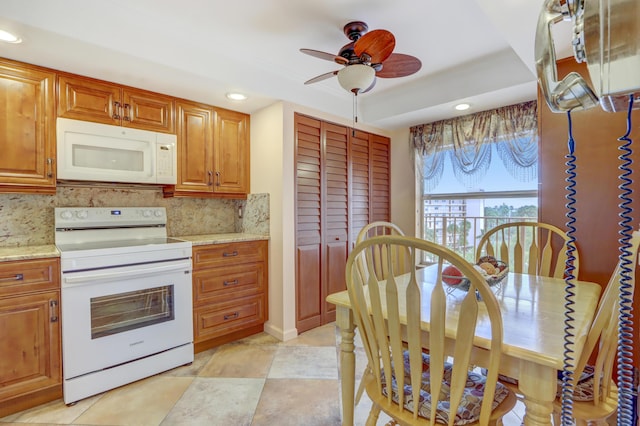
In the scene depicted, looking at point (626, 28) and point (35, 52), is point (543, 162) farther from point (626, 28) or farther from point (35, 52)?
point (35, 52)

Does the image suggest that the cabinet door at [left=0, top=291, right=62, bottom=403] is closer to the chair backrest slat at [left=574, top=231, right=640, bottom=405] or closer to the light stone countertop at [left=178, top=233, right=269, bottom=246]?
the light stone countertop at [left=178, top=233, right=269, bottom=246]

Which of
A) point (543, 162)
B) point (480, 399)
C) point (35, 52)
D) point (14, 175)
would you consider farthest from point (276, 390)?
point (35, 52)

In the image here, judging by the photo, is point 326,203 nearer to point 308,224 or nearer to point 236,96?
point 308,224

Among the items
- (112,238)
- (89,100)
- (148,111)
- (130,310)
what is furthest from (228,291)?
(89,100)

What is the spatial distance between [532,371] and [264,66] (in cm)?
253

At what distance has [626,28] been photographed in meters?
0.40

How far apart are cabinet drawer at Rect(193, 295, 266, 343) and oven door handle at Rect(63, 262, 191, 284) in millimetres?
402

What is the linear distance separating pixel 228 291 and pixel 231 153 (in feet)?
4.07

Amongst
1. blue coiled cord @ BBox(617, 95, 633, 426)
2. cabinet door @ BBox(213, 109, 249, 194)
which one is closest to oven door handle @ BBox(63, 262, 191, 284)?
cabinet door @ BBox(213, 109, 249, 194)

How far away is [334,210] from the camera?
3244 mm

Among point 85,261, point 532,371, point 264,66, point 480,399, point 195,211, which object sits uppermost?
point 264,66

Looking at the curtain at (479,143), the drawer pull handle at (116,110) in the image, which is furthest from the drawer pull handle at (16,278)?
the curtain at (479,143)

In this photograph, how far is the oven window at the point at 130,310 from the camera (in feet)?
6.69

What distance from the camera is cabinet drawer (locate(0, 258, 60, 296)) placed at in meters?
1.76
